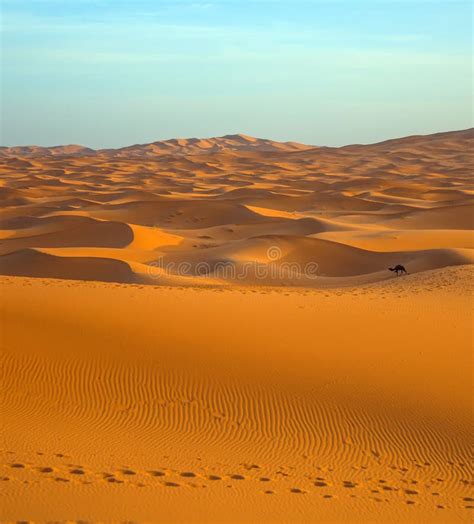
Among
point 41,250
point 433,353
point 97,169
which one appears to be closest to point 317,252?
point 41,250

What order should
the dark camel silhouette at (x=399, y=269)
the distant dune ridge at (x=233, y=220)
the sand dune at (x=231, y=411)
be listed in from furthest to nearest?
the distant dune ridge at (x=233, y=220)
the dark camel silhouette at (x=399, y=269)
the sand dune at (x=231, y=411)

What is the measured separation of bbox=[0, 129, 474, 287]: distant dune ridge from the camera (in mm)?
19375

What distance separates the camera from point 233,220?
31594mm

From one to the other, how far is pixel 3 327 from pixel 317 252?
13592mm

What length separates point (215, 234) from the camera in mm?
26953

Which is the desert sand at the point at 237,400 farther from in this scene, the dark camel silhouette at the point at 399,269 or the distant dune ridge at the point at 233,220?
the distant dune ridge at the point at 233,220

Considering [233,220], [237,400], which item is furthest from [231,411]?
[233,220]

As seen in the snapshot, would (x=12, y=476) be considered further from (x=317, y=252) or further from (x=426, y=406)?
(x=317, y=252)

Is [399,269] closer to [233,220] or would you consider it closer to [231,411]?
[231,411]

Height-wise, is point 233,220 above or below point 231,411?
above

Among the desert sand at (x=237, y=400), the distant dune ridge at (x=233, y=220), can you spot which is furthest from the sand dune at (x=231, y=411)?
the distant dune ridge at (x=233, y=220)

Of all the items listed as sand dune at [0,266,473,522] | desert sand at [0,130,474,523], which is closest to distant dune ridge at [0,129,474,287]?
desert sand at [0,130,474,523]

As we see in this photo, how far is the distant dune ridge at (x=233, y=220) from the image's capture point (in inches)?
763

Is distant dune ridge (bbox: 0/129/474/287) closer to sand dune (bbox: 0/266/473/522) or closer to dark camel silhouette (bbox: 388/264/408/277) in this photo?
dark camel silhouette (bbox: 388/264/408/277)
